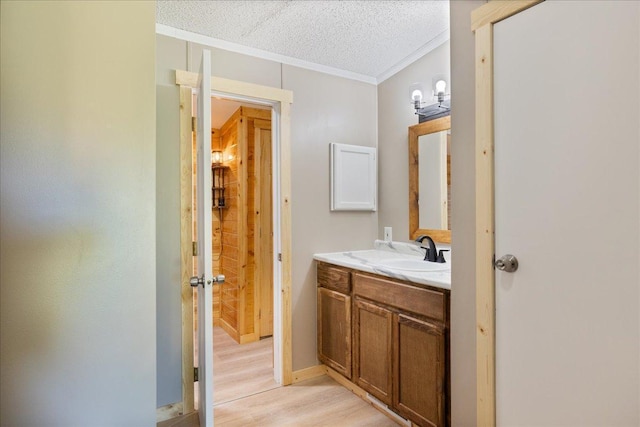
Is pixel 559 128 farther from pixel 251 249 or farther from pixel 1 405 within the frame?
pixel 251 249

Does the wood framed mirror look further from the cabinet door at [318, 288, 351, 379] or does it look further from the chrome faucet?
the cabinet door at [318, 288, 351, 379]

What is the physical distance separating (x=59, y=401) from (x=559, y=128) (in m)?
1.63

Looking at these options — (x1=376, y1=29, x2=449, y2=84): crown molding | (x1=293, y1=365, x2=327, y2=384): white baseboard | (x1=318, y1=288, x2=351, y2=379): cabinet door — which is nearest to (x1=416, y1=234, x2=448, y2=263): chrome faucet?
(x1=318, y1=288, x2=351, y2=379): cabinet door

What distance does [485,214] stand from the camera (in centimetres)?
133

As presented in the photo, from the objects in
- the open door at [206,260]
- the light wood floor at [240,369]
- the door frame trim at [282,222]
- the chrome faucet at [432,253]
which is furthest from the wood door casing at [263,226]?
the open door at [206,260]

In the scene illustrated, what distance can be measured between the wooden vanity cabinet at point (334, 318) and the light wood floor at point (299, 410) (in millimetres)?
179

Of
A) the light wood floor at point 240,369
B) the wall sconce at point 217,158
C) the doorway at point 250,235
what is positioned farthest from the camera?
the wall sconce at point 217,158

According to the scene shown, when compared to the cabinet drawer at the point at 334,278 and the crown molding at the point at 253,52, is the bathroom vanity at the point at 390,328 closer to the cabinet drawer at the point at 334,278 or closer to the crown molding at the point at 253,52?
the cabinet drawer at the point at 334,278

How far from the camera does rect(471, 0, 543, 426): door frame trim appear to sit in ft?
4.30

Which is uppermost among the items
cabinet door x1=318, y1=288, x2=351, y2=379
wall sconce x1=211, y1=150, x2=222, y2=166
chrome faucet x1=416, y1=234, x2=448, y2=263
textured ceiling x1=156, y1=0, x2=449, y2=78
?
textured ceiling x1=156, y1=0, x2=449, y2=78

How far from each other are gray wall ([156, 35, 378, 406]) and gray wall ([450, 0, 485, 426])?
1.35 metres

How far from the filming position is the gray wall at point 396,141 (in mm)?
2616

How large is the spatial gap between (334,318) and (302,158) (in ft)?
3.97

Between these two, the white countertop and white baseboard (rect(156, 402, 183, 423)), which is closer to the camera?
the white countertop
